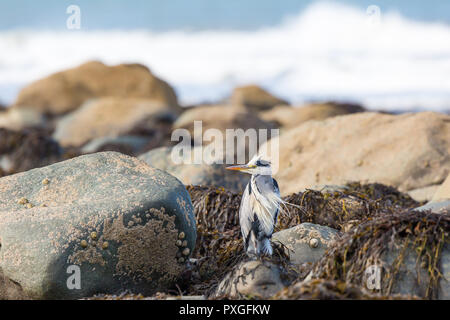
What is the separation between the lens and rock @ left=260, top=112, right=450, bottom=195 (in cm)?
899

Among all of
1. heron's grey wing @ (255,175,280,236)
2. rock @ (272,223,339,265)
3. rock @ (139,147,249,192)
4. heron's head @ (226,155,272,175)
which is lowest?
rock @ (139,147,249,192)

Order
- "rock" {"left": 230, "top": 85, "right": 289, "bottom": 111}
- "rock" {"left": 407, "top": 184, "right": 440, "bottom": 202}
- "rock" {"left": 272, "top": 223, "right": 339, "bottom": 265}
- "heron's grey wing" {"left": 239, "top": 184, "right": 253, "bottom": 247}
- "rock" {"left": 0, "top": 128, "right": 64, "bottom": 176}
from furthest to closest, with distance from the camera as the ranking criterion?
"rock" {"left": 230, "top": 85, "right": 289, "bottom": 111}
"rock" {"left": 0, "top": 128, "right": 64, "bottom": 176}
"rock" {"left": 407, "top": 184, "right": 440, "bottom": 202}
"rock" {"left": 272, "top": 223, "right": 339, "bottom": 265}
"heron's grey wing" {"left": 239, "top": 184, "right": 253, "bottom": 247}

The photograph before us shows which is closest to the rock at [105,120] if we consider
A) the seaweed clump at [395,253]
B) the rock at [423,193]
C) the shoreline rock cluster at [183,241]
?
the rock at [423,193]

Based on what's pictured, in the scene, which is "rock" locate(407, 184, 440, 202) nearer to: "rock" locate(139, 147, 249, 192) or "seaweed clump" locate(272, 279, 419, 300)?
"rock" locate(139, 147, 249, 192)

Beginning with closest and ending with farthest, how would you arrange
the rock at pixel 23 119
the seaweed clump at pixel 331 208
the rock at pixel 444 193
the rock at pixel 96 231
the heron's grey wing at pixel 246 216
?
1. the rock at pixel 96 231
2. the heron's grey wing at pixel 246 216
3. the seaweed clump at pixel 331 208
4. the rock at pixel 444 193
5. the rock at pixel 23 119

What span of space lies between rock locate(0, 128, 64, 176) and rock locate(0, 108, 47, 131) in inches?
292

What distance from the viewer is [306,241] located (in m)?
5.43

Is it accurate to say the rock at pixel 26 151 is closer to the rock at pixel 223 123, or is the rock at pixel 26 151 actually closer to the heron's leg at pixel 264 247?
the rock at pixel 223 123

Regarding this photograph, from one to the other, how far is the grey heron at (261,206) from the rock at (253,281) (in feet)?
1.03

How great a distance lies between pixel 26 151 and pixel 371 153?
26.7 ft

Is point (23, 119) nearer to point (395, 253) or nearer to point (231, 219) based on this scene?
point (231, 219)

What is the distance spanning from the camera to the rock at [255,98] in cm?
3020

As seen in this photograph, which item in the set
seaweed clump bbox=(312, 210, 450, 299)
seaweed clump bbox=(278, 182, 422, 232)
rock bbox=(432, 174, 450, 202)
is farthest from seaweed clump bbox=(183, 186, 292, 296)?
rock bbox=(432, 174, 450, 202)
